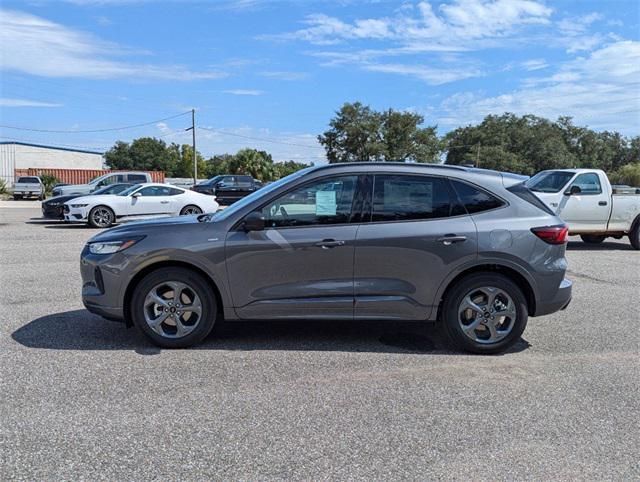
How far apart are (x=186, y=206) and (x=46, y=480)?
47.8 feet

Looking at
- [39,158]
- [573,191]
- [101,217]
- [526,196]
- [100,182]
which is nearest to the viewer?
[526,196]

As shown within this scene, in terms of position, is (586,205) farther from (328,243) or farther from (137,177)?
(137,177)

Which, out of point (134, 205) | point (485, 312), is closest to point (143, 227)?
point (485, 312)

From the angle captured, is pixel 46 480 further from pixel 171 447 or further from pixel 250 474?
pixel 250 474

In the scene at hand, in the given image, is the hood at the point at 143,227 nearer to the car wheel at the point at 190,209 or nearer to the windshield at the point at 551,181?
the windshield at the point at 551,181

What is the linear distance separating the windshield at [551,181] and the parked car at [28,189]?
112 feet

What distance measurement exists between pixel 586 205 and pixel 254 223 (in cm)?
996

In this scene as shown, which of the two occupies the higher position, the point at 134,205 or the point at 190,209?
the point at 134,205

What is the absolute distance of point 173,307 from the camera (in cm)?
500

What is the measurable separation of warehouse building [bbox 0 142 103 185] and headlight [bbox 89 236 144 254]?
68674 mm

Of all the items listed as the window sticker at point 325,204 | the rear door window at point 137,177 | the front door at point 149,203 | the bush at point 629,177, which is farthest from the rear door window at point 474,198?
the bush at point 629,177

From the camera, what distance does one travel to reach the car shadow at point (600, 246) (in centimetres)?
1299

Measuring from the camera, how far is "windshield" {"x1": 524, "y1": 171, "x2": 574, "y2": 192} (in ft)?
41.3

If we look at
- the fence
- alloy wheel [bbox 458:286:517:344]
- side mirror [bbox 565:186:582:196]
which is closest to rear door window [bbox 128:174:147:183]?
side mirror [bbox 565:186:582:196]
